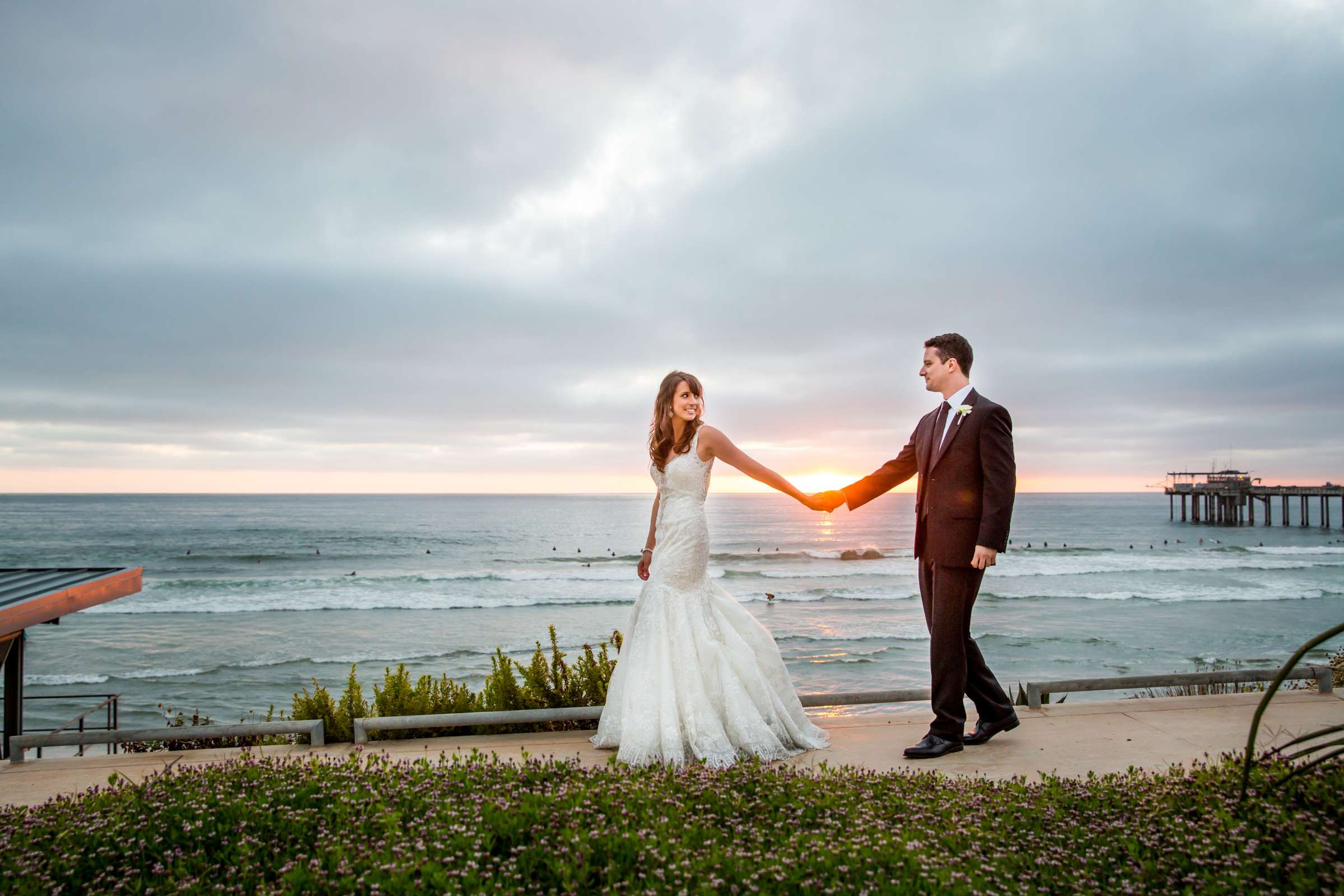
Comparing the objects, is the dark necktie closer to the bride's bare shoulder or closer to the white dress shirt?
the white dress shirt

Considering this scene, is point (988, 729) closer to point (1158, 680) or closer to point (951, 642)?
point (951, 642)

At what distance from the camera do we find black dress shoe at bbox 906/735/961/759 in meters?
4.89

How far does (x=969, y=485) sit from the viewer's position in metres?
5.05

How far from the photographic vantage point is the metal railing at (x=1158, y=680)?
5922 mm

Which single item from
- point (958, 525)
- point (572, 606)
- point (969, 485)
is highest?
point (969, 485)

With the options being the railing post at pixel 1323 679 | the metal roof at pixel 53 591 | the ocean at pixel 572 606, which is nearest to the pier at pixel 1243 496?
the ocean at pixel 572 606

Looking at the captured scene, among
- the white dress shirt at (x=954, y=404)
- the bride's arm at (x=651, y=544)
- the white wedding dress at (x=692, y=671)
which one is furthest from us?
the bride's arm at (x=651, y=544)

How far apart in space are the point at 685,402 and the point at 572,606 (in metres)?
24.1

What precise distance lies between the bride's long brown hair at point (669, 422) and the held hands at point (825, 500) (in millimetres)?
1023

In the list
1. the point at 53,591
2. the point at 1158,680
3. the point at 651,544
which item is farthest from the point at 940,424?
the point at 53,591

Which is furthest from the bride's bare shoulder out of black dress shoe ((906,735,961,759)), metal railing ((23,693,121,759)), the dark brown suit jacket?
metal railing ((23,693,121,759))

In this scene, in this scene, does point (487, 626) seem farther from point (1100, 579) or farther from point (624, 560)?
point (1100, 579)

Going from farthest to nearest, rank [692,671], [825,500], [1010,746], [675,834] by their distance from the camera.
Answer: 1. [825,500]
2. [1010,746]
3. [692,671]
4. [675,834]

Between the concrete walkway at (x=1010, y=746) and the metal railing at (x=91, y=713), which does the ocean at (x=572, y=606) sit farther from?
the concrete walkway at (x=1010, y=746)
